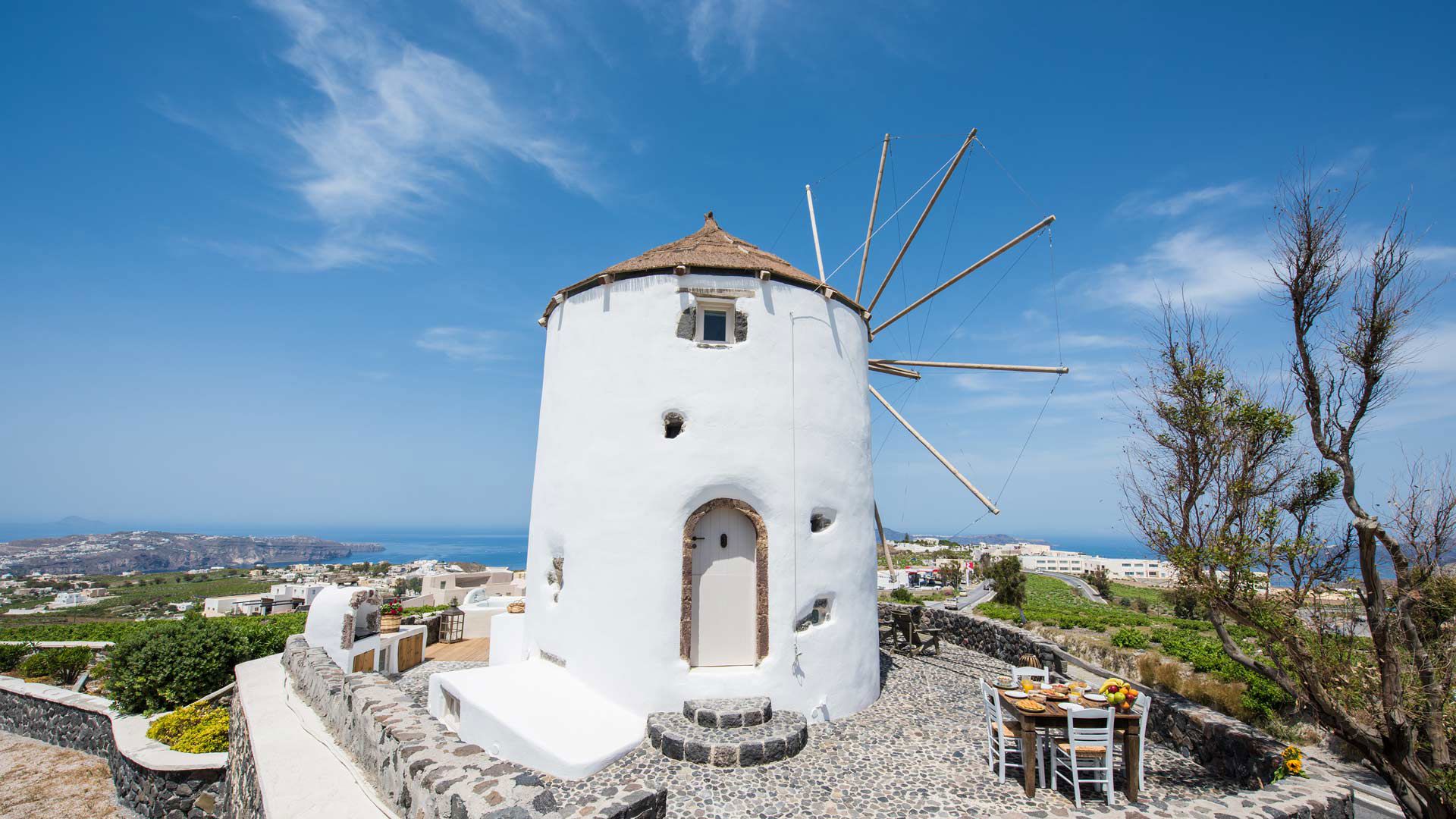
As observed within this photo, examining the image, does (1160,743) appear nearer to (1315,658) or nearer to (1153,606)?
(1315,658)

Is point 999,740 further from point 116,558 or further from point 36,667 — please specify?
point 116,558

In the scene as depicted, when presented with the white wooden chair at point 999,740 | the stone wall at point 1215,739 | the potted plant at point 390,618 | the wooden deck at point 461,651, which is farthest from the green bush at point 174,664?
the stone wall at point 1215,739

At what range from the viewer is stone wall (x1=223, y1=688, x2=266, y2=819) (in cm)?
758

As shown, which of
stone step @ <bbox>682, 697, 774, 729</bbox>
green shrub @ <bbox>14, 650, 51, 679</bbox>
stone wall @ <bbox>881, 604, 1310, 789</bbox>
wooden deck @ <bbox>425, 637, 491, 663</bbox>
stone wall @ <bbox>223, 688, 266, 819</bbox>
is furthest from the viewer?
green shrub @ <bbox>14, 650, 51, 679</bbox>

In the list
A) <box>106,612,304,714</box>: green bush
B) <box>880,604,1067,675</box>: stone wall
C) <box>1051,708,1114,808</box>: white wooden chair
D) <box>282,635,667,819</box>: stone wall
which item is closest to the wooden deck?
<box>106,612,304,714</box>: green bush

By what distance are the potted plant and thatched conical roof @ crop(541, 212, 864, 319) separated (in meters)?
8.22

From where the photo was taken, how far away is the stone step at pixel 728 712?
867cm

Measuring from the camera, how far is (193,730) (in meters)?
11.1

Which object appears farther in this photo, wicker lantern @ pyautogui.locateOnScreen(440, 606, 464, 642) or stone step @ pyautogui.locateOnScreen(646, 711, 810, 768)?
wicker lantern @ pyautogui.locateOnScreen(440, 606, 464, 642)

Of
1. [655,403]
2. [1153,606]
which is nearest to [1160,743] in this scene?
[655,403]

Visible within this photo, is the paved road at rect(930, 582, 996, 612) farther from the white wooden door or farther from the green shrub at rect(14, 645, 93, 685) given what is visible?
the green shrub at rect(14, 645, 93, 685)

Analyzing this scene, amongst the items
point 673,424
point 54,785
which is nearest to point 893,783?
point 673,424

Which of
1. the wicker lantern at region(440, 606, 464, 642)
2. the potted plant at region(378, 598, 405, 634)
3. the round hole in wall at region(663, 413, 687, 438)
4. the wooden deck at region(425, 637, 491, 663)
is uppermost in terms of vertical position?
the round hole in wall at region(663, 413, 687, 438)

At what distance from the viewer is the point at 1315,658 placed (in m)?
6.85
